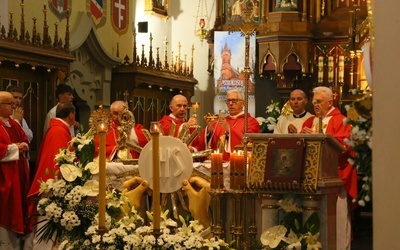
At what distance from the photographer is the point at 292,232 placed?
6465mm

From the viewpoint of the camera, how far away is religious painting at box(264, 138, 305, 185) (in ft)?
21.5

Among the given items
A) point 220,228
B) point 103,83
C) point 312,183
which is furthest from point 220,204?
point 103,83

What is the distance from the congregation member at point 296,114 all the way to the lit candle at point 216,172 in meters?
2.48

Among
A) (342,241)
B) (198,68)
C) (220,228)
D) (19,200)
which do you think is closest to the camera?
(220,228)

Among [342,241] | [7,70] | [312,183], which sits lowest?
[342,241]

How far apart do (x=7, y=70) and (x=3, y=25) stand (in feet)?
1.88

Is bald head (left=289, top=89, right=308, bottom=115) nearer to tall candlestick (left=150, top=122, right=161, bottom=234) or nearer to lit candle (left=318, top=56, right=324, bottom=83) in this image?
lit candle (left=318, top=56, right=324, bottom=83)

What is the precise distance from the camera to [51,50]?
38.3 ft

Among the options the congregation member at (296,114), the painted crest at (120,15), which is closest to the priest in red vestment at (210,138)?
the congregation member at (296,114)

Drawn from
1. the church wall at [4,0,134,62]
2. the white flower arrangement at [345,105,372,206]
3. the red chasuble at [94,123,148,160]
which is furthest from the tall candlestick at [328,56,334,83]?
the white flower arrangement at [345,105,372,206]

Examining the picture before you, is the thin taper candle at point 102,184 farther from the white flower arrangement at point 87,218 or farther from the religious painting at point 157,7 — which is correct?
the religious painting at point 157,7

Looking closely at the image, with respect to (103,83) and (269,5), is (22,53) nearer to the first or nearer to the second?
(103,83)

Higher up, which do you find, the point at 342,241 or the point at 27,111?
the point at 27,111

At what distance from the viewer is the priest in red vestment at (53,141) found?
9.20 metres
